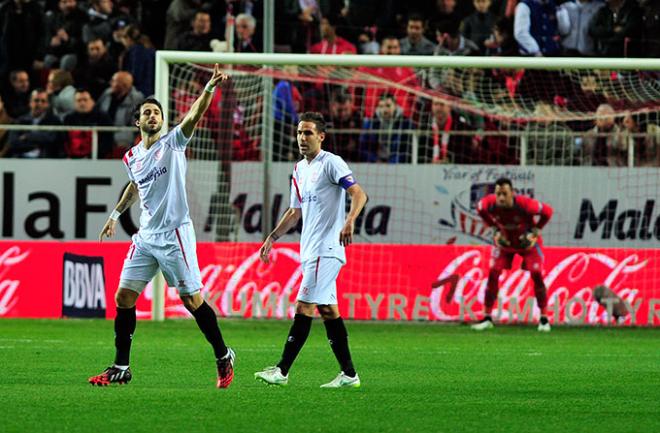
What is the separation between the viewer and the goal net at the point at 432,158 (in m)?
19.4

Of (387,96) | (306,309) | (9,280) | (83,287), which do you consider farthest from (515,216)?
(306,309)

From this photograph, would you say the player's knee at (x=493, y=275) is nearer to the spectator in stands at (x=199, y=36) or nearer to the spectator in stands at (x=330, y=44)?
the spectator in stands at (x=330, y=44)

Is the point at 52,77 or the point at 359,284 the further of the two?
the point at 52,77

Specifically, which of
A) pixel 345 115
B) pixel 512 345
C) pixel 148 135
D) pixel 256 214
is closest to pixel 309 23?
pixel 345 115

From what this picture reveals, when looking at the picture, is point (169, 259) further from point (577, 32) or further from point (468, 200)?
point (577, 32)

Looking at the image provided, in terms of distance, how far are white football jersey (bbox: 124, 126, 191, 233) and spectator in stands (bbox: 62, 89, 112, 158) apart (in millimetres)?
9992

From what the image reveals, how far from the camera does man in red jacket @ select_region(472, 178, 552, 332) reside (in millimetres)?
18500

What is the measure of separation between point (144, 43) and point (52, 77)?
1.54 metres

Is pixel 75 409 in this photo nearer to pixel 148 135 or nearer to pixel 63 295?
pixel 148 135

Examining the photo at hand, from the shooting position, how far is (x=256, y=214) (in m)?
19.9

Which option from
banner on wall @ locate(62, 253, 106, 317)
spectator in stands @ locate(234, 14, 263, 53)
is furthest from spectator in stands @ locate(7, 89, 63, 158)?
spectator in stands @ locate(234, 14, 263, 53)

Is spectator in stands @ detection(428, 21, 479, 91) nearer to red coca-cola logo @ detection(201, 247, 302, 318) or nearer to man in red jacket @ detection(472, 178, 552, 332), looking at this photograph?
man in red jacket @ detection(472, 178, 552, 332)

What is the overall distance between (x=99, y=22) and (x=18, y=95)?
1763 mm

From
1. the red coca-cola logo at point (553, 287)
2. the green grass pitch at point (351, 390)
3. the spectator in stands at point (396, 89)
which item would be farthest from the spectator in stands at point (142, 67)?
the red coca-cola logo at point (553, 287)
